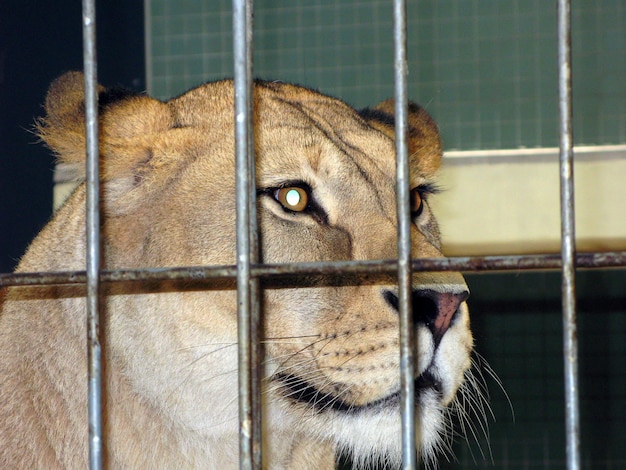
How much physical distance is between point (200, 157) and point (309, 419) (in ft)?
2.47

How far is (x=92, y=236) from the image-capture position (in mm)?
1554

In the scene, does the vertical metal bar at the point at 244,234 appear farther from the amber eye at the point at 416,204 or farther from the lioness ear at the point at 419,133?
the lioness ear at the point at 419,133

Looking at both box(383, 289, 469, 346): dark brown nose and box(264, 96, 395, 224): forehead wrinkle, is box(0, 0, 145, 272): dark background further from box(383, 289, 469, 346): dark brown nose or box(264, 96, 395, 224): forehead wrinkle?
box(383, 289, 469, 346): dark brown nose

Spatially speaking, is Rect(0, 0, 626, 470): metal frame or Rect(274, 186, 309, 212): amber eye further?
Rect(274, 186, 309, 212): amber eye

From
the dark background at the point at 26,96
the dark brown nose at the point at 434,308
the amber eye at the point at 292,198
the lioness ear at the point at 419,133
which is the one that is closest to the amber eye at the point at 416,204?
the lioness ear at the point at 419,133

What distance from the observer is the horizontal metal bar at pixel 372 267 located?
1403 mm

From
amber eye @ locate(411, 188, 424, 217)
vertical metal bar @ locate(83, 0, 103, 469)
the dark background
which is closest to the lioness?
amber eye @ locate(411, 188, 424, 217)

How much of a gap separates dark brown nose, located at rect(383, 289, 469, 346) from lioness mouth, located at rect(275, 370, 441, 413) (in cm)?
11

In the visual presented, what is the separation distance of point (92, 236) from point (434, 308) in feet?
2.56

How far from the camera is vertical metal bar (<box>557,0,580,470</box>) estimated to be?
1.37 metres

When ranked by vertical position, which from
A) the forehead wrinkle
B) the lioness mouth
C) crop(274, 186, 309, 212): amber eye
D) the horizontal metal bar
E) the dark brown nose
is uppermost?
the forehead wrinkle

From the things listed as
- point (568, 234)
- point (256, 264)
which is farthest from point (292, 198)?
point (568, 234)

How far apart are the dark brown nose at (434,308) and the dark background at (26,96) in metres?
3.00

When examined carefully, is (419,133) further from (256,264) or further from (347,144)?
(256,264)
